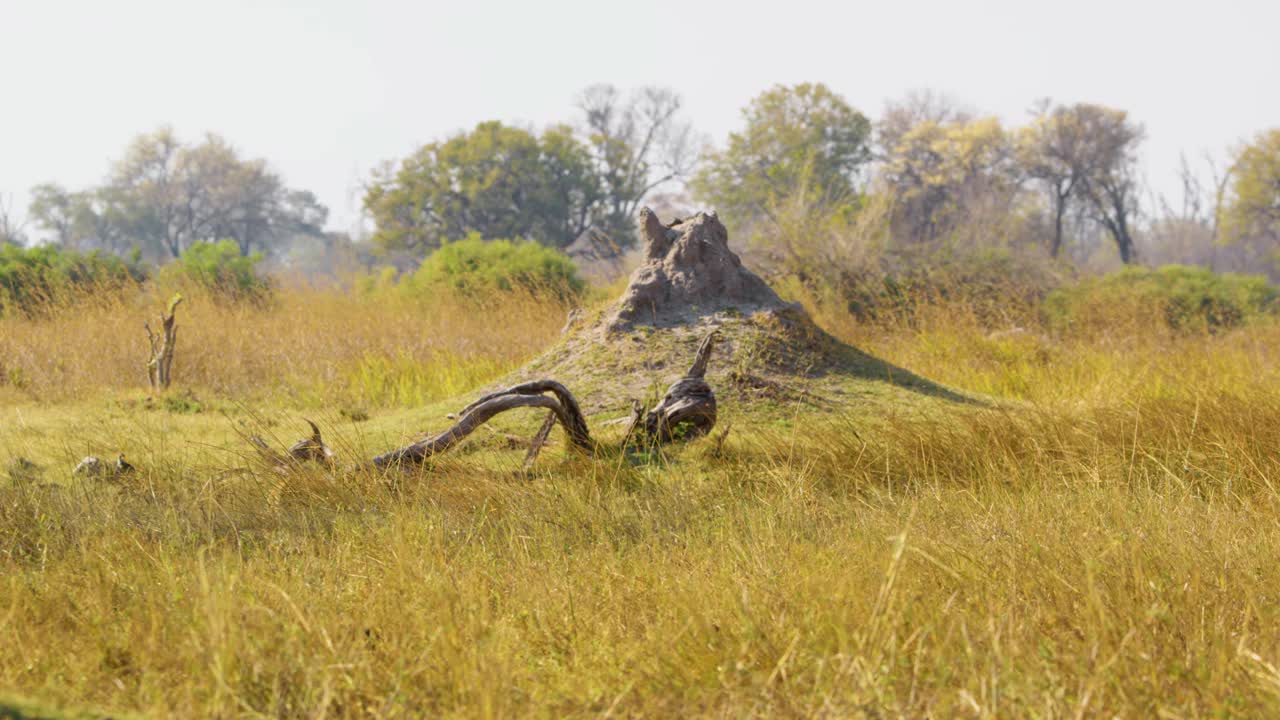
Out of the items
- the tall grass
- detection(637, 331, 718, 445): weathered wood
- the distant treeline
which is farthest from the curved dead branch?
the distant treeline

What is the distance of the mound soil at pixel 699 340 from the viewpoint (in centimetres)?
529

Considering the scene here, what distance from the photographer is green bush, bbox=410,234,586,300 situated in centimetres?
1387

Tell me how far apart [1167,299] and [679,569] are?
13859mm

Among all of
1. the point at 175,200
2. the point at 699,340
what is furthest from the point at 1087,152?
the point at 175,200

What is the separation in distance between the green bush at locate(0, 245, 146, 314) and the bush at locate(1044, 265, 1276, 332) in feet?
41.5

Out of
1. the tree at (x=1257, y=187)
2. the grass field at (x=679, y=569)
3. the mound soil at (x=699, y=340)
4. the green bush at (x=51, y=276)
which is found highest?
the tree at (x=1257, y=187)

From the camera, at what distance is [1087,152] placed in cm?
3450

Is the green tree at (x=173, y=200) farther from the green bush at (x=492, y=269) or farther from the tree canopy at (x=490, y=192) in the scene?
the green bush at (x=492, y=269)

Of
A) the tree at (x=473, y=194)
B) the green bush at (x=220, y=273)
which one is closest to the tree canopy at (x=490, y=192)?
the tree at (x=473, y=194)

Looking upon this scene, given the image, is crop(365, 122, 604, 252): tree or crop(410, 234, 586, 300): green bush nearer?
crop(410, 234, 586, 300): green bush

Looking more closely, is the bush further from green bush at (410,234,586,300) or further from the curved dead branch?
the curved dead branch

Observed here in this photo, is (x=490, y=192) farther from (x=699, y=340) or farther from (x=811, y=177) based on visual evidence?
(x=699, y=340)

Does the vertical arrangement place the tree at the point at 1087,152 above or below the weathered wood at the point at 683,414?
above

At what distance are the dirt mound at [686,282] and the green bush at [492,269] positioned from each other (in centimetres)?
673
